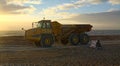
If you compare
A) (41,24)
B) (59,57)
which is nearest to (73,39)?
(41,24)

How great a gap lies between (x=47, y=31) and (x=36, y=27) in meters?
1.34

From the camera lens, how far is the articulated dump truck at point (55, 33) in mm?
37844

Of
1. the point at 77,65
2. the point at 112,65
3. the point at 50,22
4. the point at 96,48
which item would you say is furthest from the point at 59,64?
the point at 50,22

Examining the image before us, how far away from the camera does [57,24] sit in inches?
1594

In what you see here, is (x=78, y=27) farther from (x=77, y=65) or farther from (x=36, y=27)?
(x=77, y=65)

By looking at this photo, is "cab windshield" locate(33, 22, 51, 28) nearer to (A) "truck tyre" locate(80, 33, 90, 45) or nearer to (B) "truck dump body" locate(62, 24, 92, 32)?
(B) "truck dump body" locate(62, 24, 92, 32)

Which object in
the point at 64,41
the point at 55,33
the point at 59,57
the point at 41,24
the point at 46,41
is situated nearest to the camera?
the point at 59,57

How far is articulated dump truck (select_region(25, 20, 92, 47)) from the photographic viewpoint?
3784 cm

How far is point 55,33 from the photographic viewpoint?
40.2 meters

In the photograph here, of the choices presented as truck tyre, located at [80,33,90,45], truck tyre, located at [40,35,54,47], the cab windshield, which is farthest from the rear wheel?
the cab windshield

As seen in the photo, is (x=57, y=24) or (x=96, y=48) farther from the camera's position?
(x=57, y=24)

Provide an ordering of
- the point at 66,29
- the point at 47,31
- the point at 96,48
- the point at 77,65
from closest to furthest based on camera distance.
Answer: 1. the point at 77,65
2. the point at 96,48
3. the point at 47,31
4. the point at 66,29

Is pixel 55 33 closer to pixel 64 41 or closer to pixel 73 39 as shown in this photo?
pixel 73 39

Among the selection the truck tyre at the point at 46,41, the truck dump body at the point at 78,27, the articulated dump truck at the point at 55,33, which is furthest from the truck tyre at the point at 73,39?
the truck tyre at the point at 46,41
